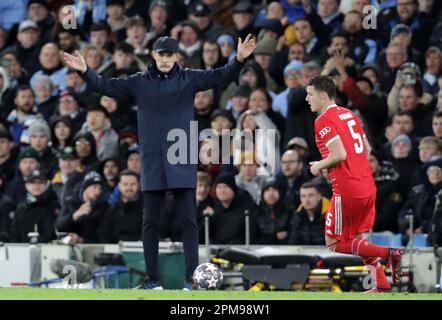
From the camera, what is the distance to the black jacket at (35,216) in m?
18.6

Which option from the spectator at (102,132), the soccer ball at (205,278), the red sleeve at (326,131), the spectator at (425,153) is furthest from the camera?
the spectator at (102,132)

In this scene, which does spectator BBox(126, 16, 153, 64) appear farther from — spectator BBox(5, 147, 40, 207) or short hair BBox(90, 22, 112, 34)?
spectator BBox(5, 147, 40, 207)

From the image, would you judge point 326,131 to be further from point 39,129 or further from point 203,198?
point 39,129

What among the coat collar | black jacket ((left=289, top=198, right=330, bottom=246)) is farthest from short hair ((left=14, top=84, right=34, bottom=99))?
the coat collar

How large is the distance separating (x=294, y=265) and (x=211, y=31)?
5938mm

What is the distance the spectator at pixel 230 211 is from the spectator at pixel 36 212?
91.0 inches

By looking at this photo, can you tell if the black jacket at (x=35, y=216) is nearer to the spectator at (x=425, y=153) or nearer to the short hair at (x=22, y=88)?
the short hair at (x=22, y=88)

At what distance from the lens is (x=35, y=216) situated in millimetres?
18688

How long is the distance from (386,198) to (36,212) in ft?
14.7

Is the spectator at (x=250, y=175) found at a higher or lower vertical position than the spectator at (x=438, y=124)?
lower

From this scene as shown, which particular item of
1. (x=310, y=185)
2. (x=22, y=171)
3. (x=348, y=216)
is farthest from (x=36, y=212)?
(x=348, y=216)

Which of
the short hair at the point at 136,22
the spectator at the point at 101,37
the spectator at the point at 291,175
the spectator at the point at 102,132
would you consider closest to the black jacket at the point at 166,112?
the spectator at the point at 291,175

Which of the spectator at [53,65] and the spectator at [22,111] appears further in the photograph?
the spectator at [53,65]

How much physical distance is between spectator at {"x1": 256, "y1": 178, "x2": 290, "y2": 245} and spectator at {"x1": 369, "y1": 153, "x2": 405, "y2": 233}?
3.31 feet
